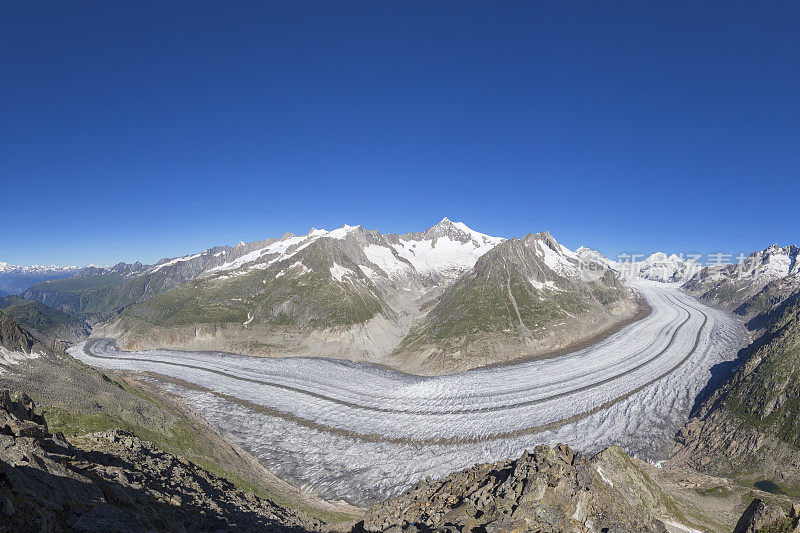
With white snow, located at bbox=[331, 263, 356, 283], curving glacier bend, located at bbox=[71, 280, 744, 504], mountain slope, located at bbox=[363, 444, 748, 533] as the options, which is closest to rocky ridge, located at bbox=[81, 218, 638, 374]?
white snow, located at bbox=[331, 263, 356, 283]

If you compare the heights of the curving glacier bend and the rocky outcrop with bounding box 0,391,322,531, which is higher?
the rocky outcrop with bounding box 0,391,322,531

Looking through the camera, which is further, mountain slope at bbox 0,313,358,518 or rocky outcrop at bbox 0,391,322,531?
mountain slope at bbox 0,313,358,518

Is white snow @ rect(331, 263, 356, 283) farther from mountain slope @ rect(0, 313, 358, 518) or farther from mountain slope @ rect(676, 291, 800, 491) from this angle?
mountain slope @ rect(676, 291, 800, 491)

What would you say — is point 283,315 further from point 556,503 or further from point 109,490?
point 556,503

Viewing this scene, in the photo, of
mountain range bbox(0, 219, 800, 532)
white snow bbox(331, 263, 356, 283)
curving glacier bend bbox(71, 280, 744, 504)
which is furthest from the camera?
white snow bbox(331, 263, 356, 283)

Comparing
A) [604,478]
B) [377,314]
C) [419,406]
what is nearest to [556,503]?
[604,478]

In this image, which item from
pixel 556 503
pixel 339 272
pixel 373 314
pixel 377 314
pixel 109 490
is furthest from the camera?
pixel 339 272
